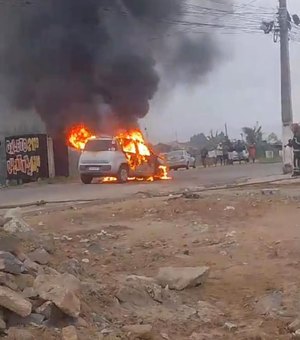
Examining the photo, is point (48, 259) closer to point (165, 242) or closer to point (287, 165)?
point (165, 242)

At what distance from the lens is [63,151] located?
29797mm

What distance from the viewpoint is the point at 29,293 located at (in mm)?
5156

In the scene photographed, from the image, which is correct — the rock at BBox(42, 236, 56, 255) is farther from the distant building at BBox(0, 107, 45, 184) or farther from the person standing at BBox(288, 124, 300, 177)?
the distant building at BBox(0, 107, 45, 184)

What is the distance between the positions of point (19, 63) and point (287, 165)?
11657 millimetres

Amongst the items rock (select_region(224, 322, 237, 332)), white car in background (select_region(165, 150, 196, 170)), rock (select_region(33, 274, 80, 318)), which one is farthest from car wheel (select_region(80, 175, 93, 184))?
rock (select_region(224, 322, 237, 332))

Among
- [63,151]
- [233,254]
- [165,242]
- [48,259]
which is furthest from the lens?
[63,151]

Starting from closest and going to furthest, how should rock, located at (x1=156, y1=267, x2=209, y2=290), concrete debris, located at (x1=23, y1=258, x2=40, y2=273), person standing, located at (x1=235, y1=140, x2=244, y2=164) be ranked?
concrete debris, located at (x1=23, y1=258, x2=40, y2=273) → rock, located at (x1=156, y1=267, x2=209, y2=290) → person standing, located at (x1=235, y1=140, x2=244, y2=164)

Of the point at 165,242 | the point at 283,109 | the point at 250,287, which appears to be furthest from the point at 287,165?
the point at 250,287

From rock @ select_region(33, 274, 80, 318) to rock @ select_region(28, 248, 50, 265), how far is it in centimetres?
85

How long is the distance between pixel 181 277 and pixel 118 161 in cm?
1690

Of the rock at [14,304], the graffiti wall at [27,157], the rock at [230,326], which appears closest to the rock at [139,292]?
the rock at [230,326]

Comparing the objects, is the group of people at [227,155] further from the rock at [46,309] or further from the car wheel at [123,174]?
the rock at [46,309]

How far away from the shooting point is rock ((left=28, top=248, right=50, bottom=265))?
6.40m

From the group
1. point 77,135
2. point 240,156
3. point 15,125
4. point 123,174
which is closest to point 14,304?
point 123,174
